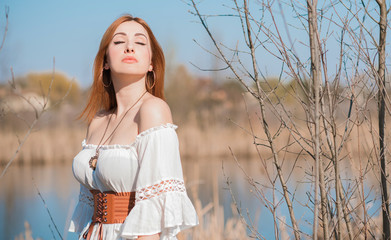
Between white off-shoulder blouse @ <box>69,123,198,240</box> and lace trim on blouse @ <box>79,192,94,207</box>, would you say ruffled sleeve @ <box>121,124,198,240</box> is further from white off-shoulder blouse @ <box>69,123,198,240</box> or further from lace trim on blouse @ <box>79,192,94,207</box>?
lace trim on blouse @ <box>79,192,94,207</box>

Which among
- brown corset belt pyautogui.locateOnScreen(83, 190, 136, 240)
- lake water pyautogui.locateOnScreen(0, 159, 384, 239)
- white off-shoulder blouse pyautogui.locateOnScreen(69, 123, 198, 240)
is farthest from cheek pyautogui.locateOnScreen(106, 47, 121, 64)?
lake water pyautogui.locateOnScreen(0, 159, 384, 239)

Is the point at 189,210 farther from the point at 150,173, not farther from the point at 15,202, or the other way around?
the point at 15,202

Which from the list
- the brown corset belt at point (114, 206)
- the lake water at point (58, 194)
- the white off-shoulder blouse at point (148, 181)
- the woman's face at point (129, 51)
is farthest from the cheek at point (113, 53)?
the lake water at point (58, 194)

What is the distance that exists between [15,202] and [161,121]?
7865 mm

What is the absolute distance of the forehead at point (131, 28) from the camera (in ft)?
6.40

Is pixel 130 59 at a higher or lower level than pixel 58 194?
higher

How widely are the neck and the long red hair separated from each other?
0.23ft

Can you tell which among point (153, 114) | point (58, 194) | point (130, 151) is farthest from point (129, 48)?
point (58, 194)

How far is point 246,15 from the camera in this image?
77.1 inches

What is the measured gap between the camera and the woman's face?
1.91 m

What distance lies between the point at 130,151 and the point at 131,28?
1.69ft

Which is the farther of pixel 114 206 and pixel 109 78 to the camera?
pixel 109 78

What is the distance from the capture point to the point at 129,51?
192 cm

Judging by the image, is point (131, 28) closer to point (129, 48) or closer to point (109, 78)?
point (129, 48)
